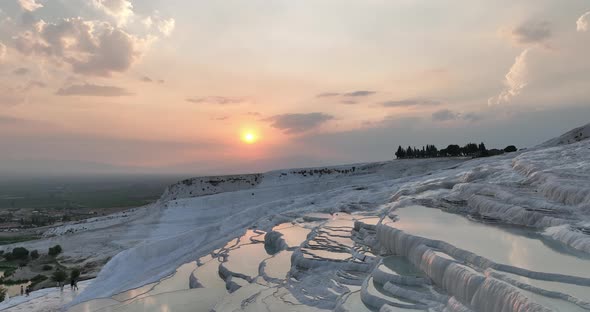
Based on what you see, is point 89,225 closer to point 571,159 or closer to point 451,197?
point 451,197

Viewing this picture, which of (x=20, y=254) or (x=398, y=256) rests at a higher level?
(x=398, y=256)

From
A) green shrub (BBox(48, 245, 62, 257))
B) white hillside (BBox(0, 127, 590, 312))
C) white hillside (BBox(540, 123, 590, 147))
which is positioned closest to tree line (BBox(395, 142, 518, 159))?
white hillside (BBox(540, 123, 590, 147))

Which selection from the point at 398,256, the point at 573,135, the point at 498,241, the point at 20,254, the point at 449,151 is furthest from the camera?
the point at 449,151

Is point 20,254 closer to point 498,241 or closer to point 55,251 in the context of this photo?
point 55,251

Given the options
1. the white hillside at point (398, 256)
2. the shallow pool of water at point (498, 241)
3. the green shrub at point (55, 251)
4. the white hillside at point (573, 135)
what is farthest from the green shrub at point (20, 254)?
the white hillside at point (573, 135)

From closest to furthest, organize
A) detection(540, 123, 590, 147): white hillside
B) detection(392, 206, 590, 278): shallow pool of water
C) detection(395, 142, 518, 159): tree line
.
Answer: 1. detection(392, 206, 590, 278): shallow pool of water
2. detection(540, 123, 590, 147): white hillside
3. detection(395, 142, 518, 159): tree line

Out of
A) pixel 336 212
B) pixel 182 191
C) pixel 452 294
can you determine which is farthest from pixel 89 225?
pixel 452 294

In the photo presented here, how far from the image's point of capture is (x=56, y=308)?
20156 mm

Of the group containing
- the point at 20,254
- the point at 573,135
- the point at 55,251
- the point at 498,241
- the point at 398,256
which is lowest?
the point at 20,254

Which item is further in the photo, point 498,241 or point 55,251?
point 55,251

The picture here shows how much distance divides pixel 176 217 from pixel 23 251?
1623cm

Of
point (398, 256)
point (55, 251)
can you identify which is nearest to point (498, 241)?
point (398, 256)

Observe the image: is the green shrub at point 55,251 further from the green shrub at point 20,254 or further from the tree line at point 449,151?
the tree line at point 449,151

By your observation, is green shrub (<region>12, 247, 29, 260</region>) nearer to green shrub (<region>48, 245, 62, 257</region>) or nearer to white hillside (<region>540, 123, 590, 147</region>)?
green shrub (<region>48, 245, 62, 257</region>)
